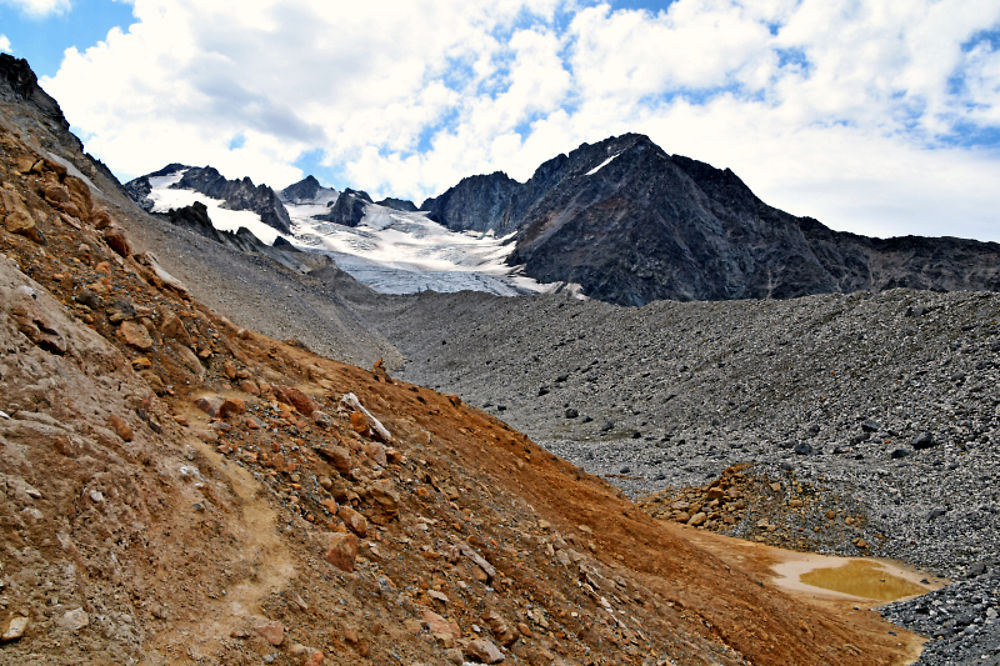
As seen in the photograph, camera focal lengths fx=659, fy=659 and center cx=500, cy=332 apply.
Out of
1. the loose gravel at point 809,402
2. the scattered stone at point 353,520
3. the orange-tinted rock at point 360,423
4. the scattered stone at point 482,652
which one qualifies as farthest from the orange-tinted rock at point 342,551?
the loose gravel at point 809,402

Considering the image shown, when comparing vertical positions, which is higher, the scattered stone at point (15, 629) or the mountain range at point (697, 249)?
the mountain range at point (697, 249)

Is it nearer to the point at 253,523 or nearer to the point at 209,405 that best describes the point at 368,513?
the point at 253,523

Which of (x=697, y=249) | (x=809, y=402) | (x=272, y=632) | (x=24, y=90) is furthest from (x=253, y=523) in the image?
(x=697, y=249)

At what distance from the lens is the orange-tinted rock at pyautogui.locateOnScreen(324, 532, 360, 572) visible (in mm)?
7277

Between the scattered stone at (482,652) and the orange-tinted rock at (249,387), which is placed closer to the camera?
the scattered stone at (482,652)

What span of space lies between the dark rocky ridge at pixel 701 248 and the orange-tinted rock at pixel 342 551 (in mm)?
133922

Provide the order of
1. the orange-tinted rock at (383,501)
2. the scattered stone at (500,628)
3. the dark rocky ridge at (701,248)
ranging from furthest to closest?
the dark rocky ridge at (701,248)
the orange-tinted rock at (383,501)
the scattered stone at (500,628)

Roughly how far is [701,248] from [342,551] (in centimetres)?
15861

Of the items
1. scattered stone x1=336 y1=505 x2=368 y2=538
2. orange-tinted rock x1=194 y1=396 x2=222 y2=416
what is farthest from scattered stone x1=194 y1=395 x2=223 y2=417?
scattered stone x1=336 y1=505 x2=368 y2=538

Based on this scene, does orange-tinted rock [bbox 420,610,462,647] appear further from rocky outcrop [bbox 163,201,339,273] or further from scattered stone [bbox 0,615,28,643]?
rocky outcrop [bbox 163,201,339,273]

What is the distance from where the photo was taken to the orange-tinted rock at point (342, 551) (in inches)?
287

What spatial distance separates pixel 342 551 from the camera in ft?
24.3

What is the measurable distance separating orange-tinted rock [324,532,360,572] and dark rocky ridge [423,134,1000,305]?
439 ft

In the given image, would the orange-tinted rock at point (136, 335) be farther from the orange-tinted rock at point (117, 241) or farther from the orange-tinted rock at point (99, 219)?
the orange-tinted rock at point (99, 219)
